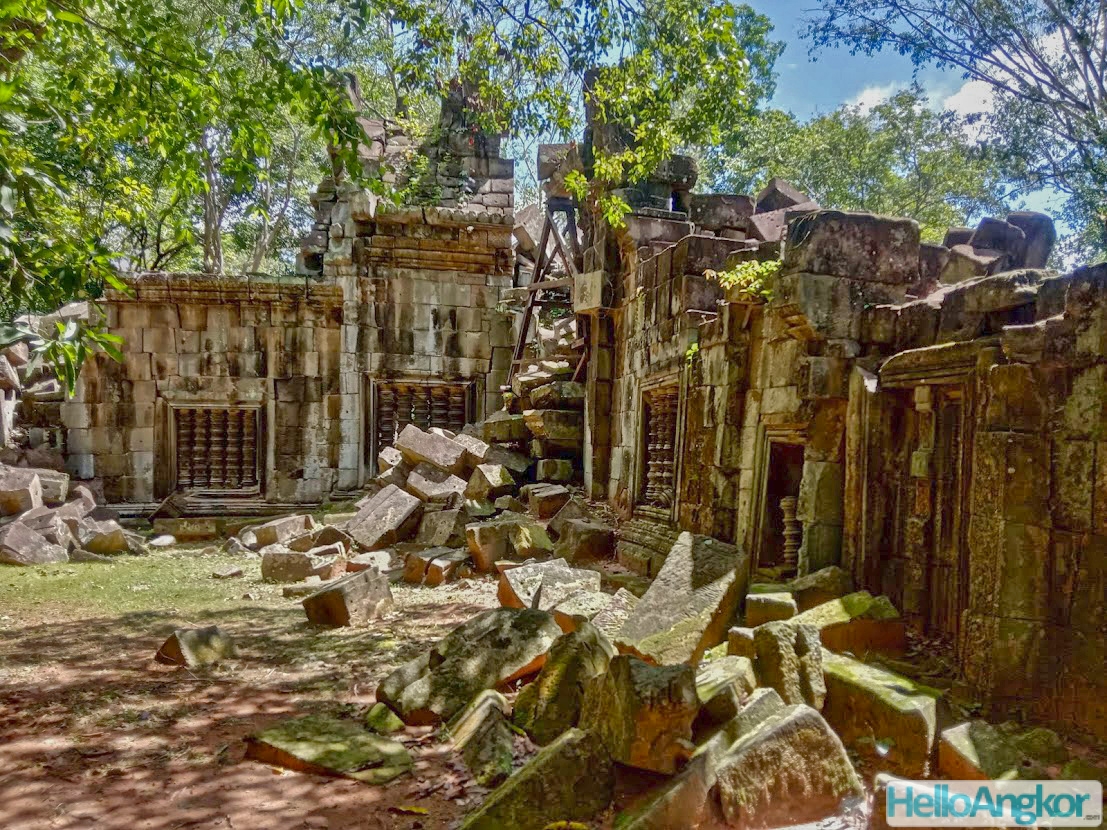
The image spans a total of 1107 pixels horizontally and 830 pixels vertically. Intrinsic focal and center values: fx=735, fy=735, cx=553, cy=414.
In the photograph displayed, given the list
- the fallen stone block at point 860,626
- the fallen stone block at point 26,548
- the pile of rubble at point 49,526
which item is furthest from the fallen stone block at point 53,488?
the fallen stone block at point 860,626

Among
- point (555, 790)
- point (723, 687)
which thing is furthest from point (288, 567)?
point (723, 687)

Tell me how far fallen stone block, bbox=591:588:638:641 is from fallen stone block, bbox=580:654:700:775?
1.60 meters

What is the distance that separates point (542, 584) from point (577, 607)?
51cm

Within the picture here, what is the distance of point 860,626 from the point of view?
4.27 metres

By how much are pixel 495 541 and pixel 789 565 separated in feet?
11.6

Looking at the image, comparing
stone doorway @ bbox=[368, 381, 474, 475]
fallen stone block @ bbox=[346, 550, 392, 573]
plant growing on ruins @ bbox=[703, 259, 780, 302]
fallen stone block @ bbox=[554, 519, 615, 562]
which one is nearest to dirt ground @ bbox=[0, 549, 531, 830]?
fallen stone block @ bbox=[346, 550, 392, 573]

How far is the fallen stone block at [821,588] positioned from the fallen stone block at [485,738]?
204cm

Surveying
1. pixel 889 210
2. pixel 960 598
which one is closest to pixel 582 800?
pixel 960 598

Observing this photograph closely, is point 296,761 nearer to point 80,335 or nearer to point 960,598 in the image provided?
point 80,335

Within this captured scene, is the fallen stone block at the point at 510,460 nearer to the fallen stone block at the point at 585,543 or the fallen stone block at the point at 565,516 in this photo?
the fallen stone block at the point at 565,516

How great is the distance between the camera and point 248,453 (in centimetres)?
1199

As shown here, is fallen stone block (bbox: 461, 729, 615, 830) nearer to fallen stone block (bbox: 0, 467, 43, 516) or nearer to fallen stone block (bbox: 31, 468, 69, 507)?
fallen stone block (bbox: 0, 467, 43, 516)

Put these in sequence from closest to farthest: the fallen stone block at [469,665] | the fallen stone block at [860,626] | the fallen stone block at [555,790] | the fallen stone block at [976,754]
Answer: the fallen stone block at [555,790] < the fallen stone block at [976,754] < the fallen stone block at [469,665] < the fallen stone block at [860,626]

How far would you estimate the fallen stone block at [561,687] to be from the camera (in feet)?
12.2
